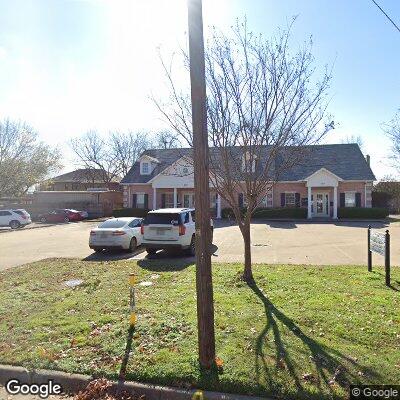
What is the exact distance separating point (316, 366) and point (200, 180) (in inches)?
101

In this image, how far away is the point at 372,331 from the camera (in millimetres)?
5457

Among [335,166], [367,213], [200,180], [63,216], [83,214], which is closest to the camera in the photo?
[200,180]

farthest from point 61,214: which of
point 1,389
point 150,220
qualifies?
point 1,389

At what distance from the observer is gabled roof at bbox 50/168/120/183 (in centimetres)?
6738

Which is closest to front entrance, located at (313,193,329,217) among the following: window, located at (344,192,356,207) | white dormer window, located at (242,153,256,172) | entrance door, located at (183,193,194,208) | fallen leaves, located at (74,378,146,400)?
window, located at (344,192,356,207)

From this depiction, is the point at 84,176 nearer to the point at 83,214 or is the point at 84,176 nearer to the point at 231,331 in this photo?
the point at 83,214

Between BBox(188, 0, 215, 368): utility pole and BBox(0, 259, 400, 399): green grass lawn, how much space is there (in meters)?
0.64

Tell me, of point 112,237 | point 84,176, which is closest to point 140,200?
point 112,237

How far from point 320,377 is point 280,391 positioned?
55cm

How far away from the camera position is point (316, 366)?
4.39m

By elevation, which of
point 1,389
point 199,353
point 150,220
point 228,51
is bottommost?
point 1,389

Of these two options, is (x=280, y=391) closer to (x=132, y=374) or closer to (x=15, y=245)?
(x=132, y=374)

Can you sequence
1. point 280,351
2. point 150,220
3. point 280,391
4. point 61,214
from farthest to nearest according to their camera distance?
point 61,214 → point 150,220 → point 280,351 → point 280,391

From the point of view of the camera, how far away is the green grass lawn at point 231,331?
423cm
